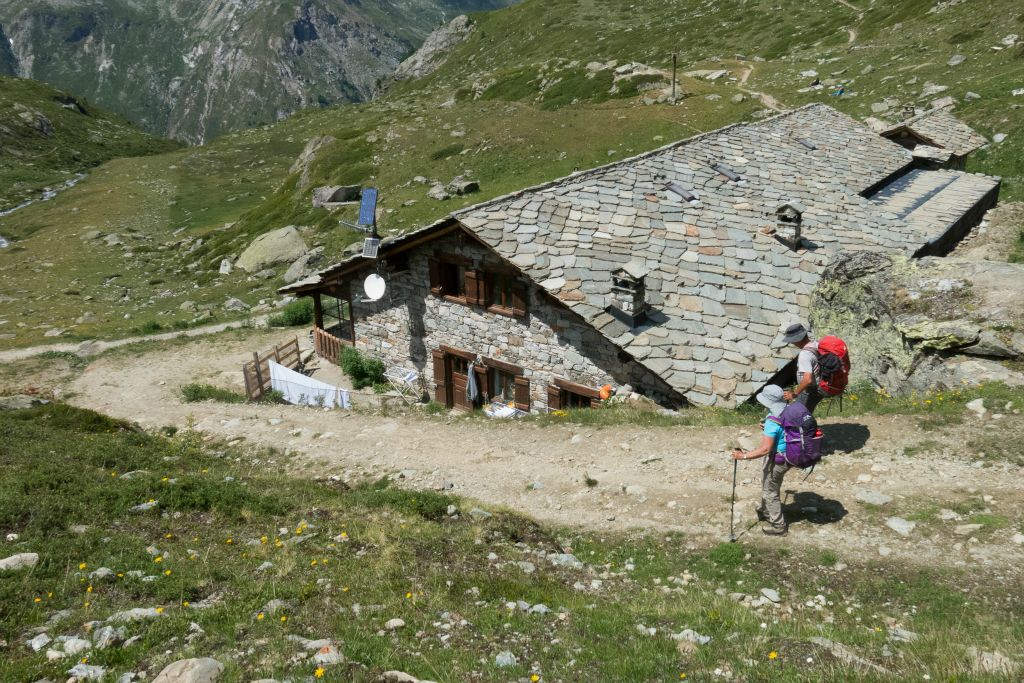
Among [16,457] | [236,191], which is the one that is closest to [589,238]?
[16,457]

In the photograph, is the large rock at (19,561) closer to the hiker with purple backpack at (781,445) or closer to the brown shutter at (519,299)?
the hiker with purple backpack at (781,445)

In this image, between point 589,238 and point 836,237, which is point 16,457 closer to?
point 589,238

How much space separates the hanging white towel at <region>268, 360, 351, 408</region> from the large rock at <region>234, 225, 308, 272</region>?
2054cm

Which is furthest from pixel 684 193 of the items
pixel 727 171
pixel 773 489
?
pixel 773 489

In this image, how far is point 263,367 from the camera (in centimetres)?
2488

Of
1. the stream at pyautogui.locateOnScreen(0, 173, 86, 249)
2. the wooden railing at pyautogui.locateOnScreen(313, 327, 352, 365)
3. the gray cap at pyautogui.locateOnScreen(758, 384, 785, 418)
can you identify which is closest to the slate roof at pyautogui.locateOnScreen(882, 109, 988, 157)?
the wooden railing at pyautogui.locateOnScreen(313, 327, 352, 365)

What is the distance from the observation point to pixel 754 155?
26.8 metres

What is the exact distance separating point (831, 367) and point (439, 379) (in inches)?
564

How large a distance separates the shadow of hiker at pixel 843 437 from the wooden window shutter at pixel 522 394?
29.7 ft

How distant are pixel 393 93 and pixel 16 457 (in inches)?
5866

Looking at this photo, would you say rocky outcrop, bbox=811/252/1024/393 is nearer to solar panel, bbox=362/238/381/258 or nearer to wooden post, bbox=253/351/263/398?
solar panel, bbox=362/238/381/258

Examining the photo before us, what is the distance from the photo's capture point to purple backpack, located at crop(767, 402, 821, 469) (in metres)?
9.16

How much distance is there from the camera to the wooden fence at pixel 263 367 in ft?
78.3

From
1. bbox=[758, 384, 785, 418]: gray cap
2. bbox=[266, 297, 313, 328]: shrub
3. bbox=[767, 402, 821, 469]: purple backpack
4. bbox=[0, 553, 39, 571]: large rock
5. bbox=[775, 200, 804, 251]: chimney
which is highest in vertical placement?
bbox=[775, 200, 804, 251]: chimney
